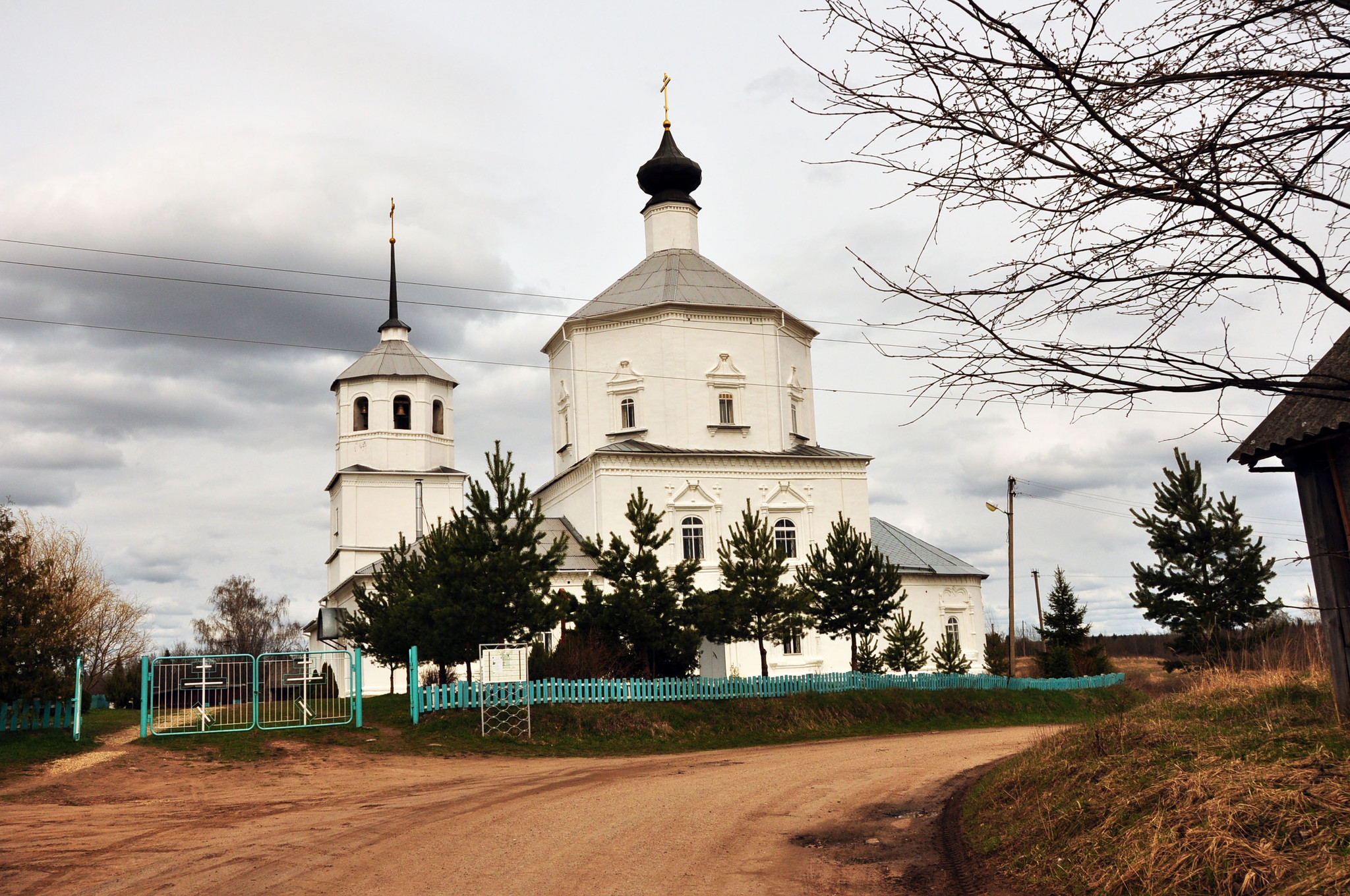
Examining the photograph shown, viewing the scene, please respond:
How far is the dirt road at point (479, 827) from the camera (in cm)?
802

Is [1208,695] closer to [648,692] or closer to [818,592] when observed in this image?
[648,692]

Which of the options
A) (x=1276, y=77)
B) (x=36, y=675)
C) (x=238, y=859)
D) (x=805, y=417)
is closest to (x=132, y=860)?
(x=238, y=859)

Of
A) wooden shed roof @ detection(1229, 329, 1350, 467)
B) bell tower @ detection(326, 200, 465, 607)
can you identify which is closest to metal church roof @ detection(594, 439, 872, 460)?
bell tower @ detection(326, 200, 465, 607)

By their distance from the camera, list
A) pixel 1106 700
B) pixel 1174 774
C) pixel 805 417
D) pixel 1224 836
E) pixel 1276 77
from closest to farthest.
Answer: pixel 1276 77 → pixel 1224 836 → pixel 1174 774 → pixel 1106 700 → pixel 805 417

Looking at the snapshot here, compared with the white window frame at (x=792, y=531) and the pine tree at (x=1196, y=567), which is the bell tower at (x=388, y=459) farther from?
the pine tree at (x=1196, y=567)

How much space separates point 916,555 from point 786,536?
8921mm

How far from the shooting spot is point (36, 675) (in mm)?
18672

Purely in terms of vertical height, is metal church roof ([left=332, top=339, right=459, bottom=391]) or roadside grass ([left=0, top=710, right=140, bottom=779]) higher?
metal church roof ([left=332, top=339, right=459, bottom=391])

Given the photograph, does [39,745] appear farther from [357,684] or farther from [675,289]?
[675,289]

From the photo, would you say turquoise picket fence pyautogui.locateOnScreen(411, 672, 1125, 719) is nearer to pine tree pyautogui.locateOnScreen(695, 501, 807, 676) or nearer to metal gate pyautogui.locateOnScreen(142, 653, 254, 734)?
pine tree pyautogui.locateOnScreen(695, 501, 807, 676)

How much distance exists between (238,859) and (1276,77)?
931cm

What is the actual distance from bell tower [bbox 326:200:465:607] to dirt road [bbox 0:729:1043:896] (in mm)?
27134

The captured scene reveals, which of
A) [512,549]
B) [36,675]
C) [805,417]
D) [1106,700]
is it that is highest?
[805,417]

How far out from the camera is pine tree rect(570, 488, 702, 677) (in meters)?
24.7
